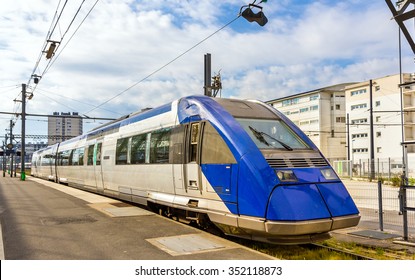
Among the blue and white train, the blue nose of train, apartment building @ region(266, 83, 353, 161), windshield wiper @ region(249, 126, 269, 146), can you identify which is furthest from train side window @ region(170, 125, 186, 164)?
apartment building @ region(266, 83, 353, 161)

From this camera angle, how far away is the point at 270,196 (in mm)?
6594

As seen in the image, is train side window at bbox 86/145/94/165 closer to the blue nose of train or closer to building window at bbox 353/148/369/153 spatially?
the blue nose of train

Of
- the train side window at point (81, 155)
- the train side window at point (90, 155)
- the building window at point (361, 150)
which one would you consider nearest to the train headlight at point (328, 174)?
the train side window at point (90, 155)

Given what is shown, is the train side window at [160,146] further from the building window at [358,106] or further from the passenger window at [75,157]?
the building window at [358,106]

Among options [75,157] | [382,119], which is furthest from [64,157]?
[382,119]

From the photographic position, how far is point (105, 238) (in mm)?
7781

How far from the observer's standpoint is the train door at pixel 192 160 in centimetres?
838

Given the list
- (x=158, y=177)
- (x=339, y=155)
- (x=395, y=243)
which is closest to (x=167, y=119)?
(x=158, y=177)

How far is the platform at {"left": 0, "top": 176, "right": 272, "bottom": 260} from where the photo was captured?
21.3 feet

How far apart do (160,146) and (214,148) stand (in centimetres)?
275

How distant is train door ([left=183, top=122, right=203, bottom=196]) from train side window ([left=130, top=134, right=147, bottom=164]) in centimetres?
284

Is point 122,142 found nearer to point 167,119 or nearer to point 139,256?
point 167,119
